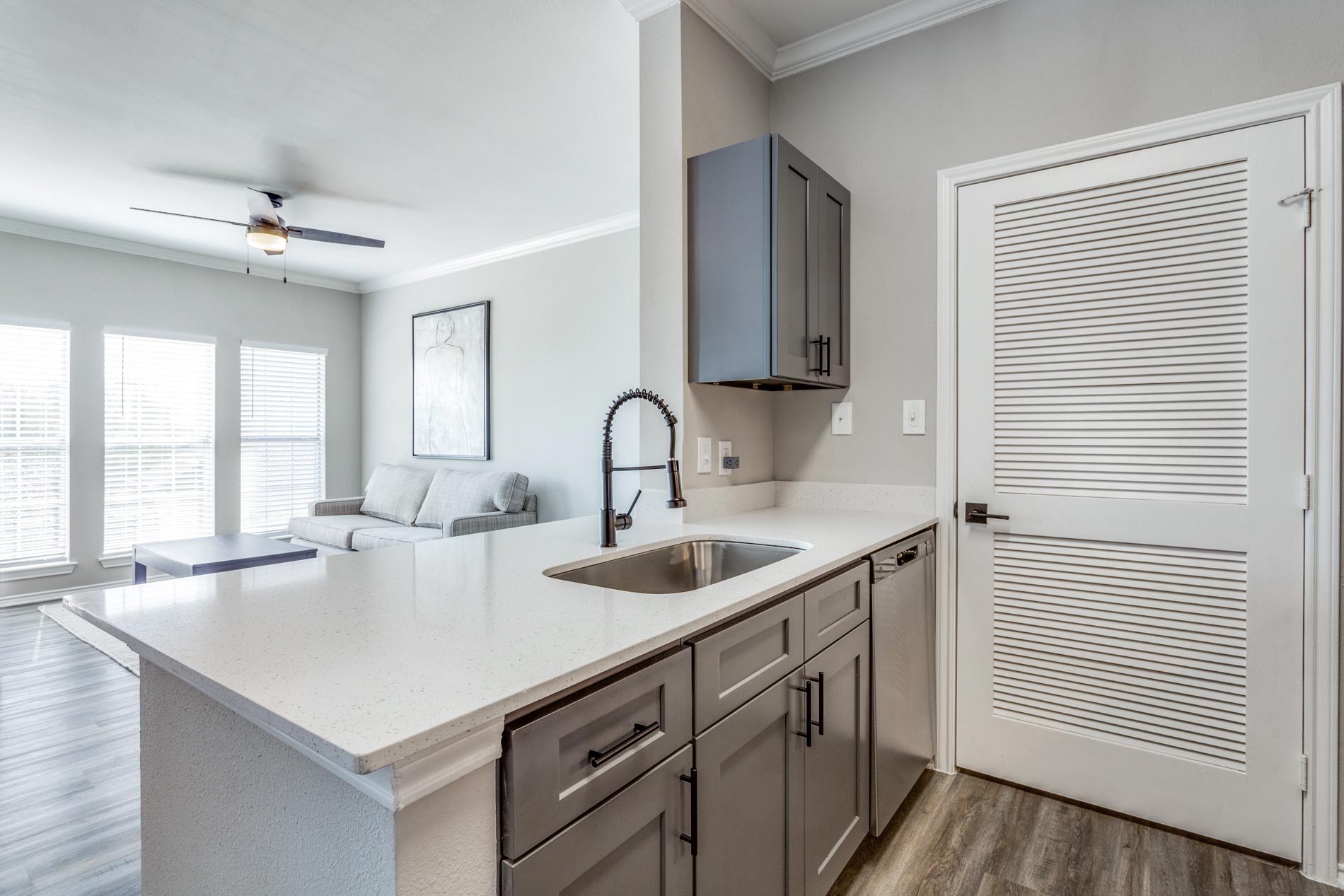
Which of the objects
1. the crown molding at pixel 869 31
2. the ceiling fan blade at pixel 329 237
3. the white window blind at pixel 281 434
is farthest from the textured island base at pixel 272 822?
the white window blind at pixel 281 434

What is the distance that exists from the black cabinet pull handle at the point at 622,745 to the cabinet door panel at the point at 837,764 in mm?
547

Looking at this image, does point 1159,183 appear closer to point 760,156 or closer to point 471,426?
point 760,156

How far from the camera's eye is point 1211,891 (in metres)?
1.65

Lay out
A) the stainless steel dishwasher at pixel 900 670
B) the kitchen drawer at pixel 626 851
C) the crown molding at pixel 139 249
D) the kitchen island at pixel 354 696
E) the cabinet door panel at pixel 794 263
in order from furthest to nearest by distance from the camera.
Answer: the crown molding at pixel 139 249 → the cabinet door panel at pixel 794 263 → the stainless steel dishwasher at pixel 900 670 → the kitchen drawer at pixel 626 851 → the kitchen island at pixel 354 696

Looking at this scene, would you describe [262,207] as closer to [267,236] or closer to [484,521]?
[267,236]

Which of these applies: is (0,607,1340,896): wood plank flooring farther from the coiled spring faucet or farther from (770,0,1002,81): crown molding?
(770,0,1002,81): crown molding

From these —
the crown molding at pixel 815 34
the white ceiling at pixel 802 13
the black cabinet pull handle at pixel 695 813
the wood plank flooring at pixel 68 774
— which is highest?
the white ceiling at pixel 802 13

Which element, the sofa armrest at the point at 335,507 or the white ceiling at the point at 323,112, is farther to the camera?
the sofa armrest at the point at 335,507

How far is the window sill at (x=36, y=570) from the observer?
175 inches

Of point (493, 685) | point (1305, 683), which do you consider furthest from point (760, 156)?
point (1305, 683)

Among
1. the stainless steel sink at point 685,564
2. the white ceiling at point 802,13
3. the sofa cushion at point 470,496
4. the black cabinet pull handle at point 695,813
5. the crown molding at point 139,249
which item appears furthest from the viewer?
the sofa cushion at point 470,496

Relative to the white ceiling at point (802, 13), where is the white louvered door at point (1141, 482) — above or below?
below

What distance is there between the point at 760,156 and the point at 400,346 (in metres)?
4.92

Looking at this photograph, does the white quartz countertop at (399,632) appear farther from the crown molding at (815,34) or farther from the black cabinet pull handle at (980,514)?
the crown molding at (815,34)
